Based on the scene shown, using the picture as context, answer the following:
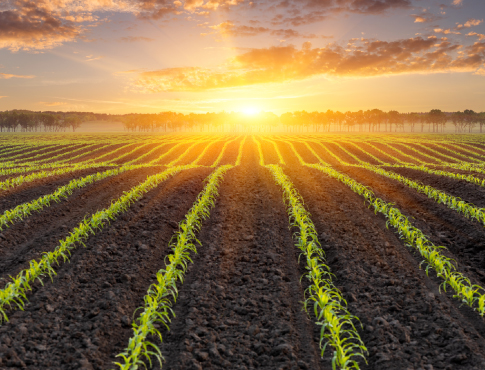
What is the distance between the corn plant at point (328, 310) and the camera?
4.75m

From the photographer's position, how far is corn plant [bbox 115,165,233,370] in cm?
475

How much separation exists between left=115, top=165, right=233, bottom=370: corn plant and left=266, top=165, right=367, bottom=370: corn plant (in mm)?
2584

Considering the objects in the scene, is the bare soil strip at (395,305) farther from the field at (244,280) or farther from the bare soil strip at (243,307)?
the bare soil strip at (243,307)

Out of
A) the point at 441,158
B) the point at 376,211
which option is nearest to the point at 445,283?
the point at 376,211

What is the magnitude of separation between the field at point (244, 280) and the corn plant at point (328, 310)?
0.04 m

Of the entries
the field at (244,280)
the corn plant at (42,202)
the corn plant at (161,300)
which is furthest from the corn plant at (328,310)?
the corn plant at (42,202)

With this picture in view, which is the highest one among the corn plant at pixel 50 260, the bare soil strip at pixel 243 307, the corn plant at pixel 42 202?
the corn plant at pixel 42 202

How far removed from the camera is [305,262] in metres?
7.95

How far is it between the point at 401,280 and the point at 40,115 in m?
217

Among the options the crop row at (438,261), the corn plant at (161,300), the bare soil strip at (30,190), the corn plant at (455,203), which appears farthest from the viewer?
the bare soil strip at (30,190)

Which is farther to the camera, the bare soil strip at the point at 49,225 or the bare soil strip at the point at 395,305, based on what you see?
the bare soil strip at the point at 49,225

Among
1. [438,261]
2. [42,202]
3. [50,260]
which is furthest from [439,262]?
[42,202]

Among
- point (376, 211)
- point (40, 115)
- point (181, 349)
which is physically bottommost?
point (181, 349)

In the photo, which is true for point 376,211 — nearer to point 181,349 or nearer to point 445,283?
point 445,283
